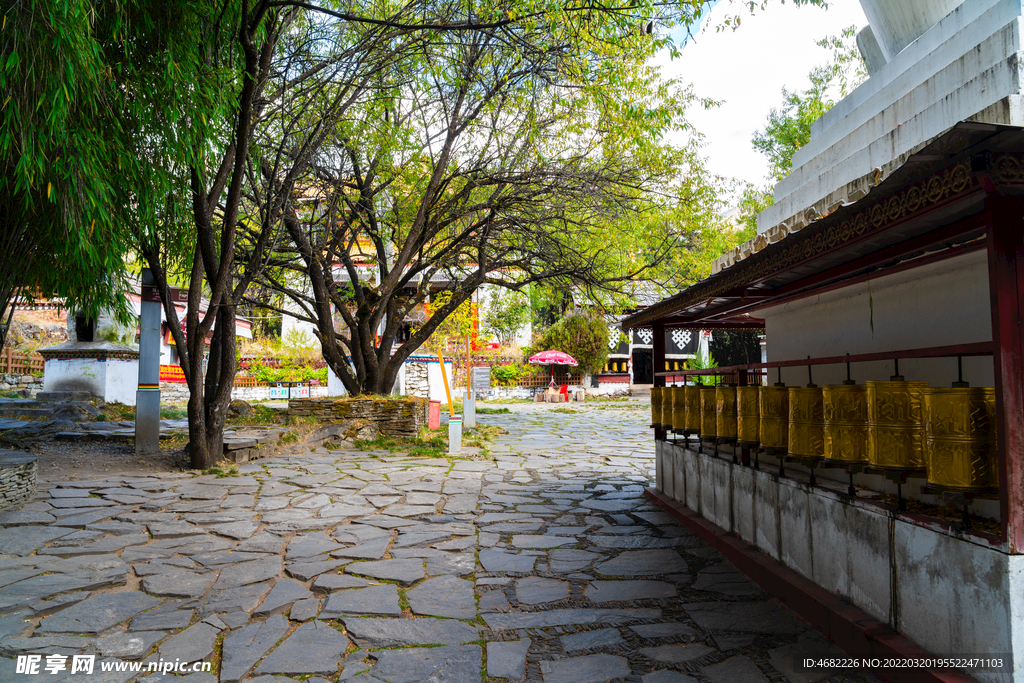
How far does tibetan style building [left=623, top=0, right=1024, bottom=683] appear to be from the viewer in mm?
2289

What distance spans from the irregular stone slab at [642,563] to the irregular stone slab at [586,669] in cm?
122

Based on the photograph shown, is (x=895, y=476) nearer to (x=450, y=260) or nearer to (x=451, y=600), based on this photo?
(x=451, y=600)

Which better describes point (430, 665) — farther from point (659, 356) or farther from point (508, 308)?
point (508, 308)

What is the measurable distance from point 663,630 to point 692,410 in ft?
8.42

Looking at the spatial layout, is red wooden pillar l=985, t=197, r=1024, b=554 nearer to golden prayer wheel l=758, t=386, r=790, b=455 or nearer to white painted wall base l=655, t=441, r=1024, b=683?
white painted wall base l=655, t=441, r=1024, b=683

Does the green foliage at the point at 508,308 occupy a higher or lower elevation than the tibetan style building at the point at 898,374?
higher

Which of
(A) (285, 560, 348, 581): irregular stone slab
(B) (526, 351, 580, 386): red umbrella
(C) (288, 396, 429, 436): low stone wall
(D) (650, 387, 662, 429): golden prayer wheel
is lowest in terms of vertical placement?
(A) (285, 560, 348, 581): irregular stone slab

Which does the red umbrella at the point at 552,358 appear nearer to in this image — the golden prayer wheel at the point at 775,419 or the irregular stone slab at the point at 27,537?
the irregular stone slab at the point at 27,537

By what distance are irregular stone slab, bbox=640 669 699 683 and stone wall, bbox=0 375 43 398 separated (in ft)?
64.4

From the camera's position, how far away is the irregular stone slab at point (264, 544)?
187 inches

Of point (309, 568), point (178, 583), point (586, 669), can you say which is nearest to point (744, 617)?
point (586, 669)

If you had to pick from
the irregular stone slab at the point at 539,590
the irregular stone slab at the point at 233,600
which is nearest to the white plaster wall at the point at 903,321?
the irregular stone slab at the point at 539,590

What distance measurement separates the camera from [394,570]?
14.2 feet

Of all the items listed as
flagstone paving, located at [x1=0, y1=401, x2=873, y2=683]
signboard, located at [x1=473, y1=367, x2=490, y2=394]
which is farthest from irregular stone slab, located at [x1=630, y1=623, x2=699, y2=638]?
signboard, located at [x1=473, y1=367, x2=490, y2=394]
